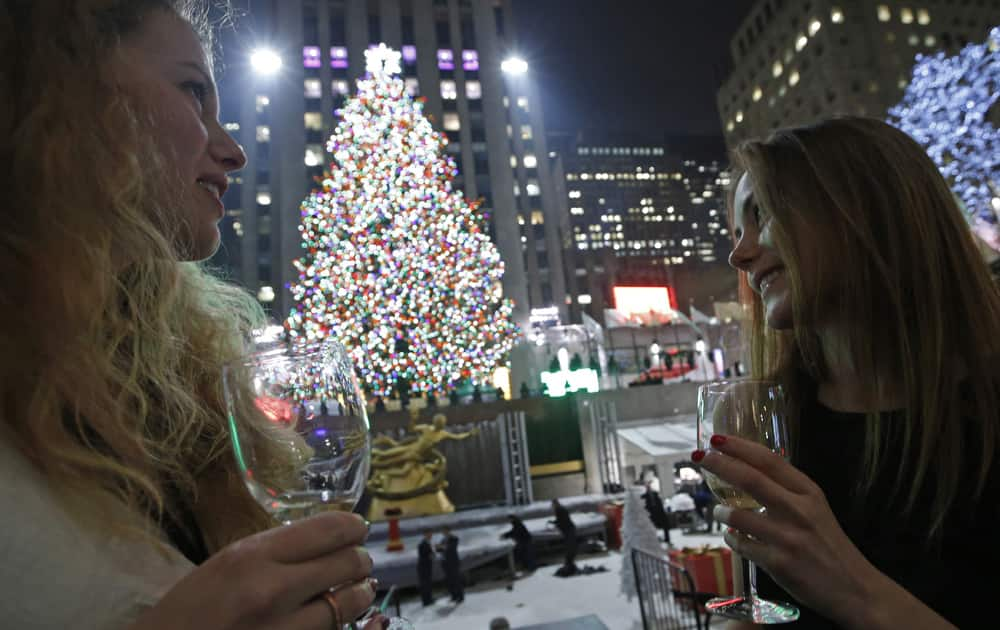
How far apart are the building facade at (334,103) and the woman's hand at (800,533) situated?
96.3 ft

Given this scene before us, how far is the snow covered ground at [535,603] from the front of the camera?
704 centimetres

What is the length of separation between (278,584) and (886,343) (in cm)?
169

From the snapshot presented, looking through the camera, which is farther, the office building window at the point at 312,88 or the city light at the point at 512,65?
the city light at the point at 512,65

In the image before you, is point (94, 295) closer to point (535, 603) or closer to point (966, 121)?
point (535, 603)

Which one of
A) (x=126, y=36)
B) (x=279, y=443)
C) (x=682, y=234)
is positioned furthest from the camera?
(x=682, y=234)

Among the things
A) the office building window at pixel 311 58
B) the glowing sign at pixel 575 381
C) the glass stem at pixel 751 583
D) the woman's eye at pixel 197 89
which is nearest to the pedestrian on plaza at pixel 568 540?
the glowing sign at pixel 575 381

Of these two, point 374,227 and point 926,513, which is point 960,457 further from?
point 374,227

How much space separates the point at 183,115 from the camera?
1.03 metres

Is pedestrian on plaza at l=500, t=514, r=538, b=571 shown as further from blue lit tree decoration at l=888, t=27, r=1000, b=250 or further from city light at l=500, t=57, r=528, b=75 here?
city light at l=500, t=57, r=528, b=75

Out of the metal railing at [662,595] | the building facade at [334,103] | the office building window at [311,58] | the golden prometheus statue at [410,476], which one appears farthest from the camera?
the office building window at [311,58]

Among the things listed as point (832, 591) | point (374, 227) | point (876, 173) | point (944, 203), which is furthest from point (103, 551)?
point (374, 227)

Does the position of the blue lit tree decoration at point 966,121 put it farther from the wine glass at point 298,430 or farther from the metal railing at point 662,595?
the wine glass at point 298,430

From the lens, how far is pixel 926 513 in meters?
1.35

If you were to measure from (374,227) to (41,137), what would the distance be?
48.1 feet
